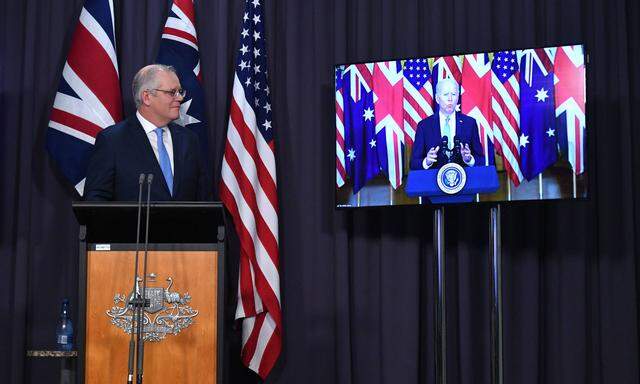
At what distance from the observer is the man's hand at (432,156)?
4438 mm

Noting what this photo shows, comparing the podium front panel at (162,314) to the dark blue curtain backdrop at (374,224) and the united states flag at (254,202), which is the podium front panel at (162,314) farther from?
the dark blue curtain backdrop at (374,224)

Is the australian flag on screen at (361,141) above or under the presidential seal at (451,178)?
above

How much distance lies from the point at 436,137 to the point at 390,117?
0.94 ft

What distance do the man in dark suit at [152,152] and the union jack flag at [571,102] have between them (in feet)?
6.24

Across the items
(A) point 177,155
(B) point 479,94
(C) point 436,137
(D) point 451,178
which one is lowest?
(D) point 451,178

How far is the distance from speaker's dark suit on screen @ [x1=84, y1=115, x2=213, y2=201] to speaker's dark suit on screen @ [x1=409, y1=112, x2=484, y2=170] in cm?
116

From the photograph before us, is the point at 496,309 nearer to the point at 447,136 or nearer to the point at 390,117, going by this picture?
the point at 447,136

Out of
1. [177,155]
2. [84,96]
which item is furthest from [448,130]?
[84,96]

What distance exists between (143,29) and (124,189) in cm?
137

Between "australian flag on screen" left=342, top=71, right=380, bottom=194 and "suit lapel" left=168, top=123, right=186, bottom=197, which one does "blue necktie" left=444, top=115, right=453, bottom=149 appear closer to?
"australian flag on screen" left=342, top=71, right=380, bottom=194

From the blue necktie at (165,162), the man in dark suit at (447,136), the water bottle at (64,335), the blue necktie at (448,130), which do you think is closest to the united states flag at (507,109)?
the man in dark suit at (447,136)

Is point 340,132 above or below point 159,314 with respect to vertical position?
above

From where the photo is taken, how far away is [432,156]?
445 centimetres

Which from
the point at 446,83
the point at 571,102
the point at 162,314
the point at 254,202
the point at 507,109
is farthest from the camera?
the point at 254,202
